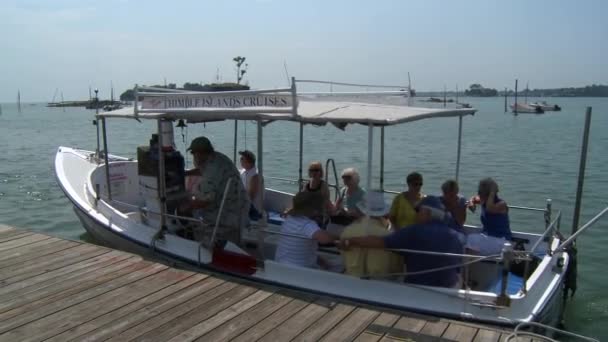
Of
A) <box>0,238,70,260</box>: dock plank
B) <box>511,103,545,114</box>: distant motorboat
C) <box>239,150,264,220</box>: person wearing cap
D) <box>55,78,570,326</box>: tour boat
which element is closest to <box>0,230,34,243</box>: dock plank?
<box>0,238,70,260</box>: dock plank

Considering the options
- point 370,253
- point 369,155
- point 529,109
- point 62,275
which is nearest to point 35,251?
point 62,275

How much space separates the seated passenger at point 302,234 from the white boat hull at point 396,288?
13cm

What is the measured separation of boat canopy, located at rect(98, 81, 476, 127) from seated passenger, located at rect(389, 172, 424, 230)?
74 cm

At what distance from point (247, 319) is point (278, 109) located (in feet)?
6.28

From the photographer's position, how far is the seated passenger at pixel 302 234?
16.5 feet

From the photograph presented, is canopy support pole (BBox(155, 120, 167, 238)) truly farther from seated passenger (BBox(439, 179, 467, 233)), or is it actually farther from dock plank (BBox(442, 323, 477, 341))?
dock plank (BBox(442, 323, 477, 341))

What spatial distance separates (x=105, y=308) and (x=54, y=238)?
256cm

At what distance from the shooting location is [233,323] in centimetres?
443

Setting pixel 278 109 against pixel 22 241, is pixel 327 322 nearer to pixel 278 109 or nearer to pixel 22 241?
pixel 278 109

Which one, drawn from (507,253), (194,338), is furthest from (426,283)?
(194,338)

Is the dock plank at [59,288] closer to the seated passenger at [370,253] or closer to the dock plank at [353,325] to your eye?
the seated passenger at [370,253]

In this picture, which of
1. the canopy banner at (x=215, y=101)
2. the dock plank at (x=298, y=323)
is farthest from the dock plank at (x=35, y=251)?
the dock plank at (x=298, y=323)

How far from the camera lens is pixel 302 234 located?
16.9 feet

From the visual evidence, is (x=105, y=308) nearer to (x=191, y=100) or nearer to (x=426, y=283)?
(x=191, y=100)
